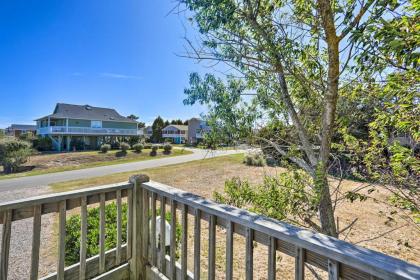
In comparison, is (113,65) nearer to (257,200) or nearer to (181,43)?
(181,43)

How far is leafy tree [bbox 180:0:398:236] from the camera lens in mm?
2234

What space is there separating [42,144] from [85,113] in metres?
6.23

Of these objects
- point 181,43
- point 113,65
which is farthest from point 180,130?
point 181,43

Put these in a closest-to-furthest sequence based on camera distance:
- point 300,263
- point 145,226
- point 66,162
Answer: point 300,263 → point 145,226 → point 66,162

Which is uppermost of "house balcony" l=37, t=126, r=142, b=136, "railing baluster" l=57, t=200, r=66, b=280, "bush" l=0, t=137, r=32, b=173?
"house balcony" l=37, t=126, r=142, b=136

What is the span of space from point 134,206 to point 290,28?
106 inches

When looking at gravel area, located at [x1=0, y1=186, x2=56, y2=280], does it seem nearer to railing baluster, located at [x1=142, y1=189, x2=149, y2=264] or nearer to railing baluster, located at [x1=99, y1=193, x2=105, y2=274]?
railing baluster, located at [x1=99, y1=193, x2=105, y2=274]

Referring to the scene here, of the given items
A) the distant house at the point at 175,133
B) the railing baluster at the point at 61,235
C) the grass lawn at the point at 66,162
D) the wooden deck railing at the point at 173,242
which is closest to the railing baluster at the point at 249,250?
the wooden deck railing at the point at 173,242

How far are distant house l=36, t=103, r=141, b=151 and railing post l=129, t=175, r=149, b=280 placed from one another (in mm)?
28222

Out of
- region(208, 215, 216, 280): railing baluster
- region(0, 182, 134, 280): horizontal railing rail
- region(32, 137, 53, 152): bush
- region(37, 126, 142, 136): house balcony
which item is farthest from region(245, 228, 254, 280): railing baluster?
region(37, 126, 142, 136): house balcony

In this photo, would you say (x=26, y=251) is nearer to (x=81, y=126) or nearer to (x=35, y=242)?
(x=35, y=242)

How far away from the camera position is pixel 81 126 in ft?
90.2

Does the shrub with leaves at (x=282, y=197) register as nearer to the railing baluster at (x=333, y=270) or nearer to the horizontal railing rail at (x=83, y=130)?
the railing baluster at (x=333, y=270)

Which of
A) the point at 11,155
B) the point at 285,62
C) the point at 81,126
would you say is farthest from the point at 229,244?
the point at 81,126
